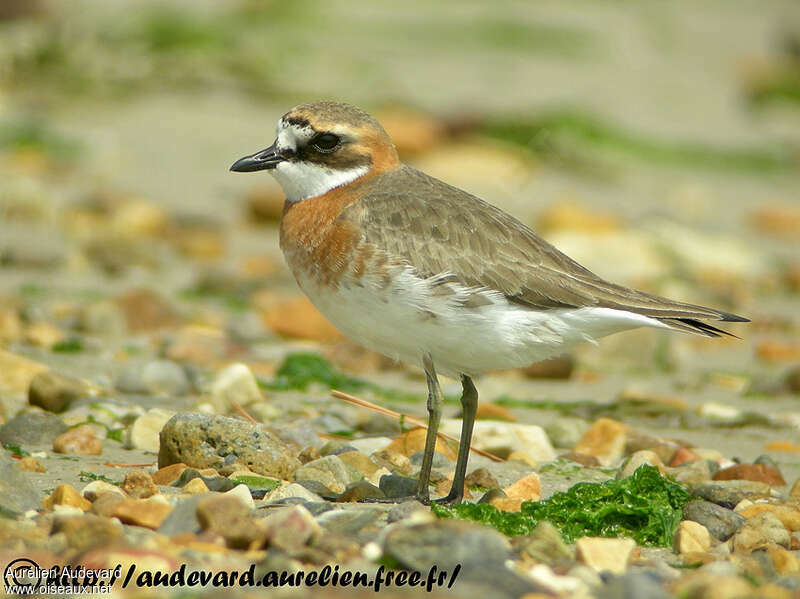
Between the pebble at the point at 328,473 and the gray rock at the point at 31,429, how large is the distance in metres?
1.51

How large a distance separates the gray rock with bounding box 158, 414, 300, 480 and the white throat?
1.37 m

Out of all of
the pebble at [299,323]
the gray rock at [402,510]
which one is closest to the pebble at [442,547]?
the gray rock at [402,510]

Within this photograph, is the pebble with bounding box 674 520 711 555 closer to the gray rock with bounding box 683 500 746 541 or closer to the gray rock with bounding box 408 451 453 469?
the gray rock with bounding box 683 500 746 541

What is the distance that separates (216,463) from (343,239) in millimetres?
1302

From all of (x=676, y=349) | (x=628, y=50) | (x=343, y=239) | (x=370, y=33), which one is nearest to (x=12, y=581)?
(x=343, y=239)

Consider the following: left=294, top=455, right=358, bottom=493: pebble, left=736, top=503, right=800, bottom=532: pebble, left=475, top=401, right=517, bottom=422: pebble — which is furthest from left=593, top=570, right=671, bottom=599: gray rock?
left=475, top=401, right=517, bottom=422: pebble

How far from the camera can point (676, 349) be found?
1008 centimetres

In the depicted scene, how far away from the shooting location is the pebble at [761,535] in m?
5.04

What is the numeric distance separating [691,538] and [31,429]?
3.53 meters

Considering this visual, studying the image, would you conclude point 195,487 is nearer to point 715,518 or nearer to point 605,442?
point 715,518

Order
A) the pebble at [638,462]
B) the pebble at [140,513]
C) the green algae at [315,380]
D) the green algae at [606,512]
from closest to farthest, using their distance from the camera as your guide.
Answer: the pebble at [140,513]
the green algae at [606,512]
the pebble at [638,462]
the green algae at [315,380]

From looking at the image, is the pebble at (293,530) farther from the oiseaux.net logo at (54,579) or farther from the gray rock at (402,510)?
the oiseaux.net logo at (54,579)

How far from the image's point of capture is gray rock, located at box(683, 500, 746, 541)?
17.4 feet

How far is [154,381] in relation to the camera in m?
7.45
